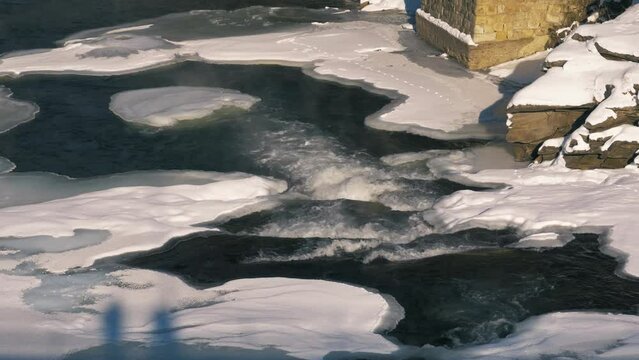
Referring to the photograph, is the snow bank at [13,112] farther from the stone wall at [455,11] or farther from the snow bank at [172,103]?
the stone wall at [455,11]

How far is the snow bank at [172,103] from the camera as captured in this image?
13.1m

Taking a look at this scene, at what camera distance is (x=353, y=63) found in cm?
1600

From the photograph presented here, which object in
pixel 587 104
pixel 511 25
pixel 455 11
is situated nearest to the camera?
pixel 587 104

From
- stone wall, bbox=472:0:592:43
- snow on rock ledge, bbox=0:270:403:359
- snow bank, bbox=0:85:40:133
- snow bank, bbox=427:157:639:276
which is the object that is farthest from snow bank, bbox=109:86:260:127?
snow on rock ledge, bbox=0:270:403:359

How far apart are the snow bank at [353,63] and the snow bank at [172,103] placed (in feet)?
5.56

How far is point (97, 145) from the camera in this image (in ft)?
40.5

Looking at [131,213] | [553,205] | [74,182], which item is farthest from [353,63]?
[131,213]

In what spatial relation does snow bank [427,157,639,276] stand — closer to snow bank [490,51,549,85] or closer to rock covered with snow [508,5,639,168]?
rock covered with snow [508,5,639,168]

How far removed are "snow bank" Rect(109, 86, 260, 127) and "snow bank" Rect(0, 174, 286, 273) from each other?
2582mm

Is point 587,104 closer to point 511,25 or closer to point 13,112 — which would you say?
point 511,25

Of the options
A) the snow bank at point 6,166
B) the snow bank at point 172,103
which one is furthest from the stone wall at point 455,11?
the snow bank at point 6,166

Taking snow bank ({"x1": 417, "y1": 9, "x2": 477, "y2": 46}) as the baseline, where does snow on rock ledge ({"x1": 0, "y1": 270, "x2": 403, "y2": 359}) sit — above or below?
below

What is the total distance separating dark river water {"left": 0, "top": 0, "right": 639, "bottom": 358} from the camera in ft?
→ 26.3

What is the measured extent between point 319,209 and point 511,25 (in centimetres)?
658
